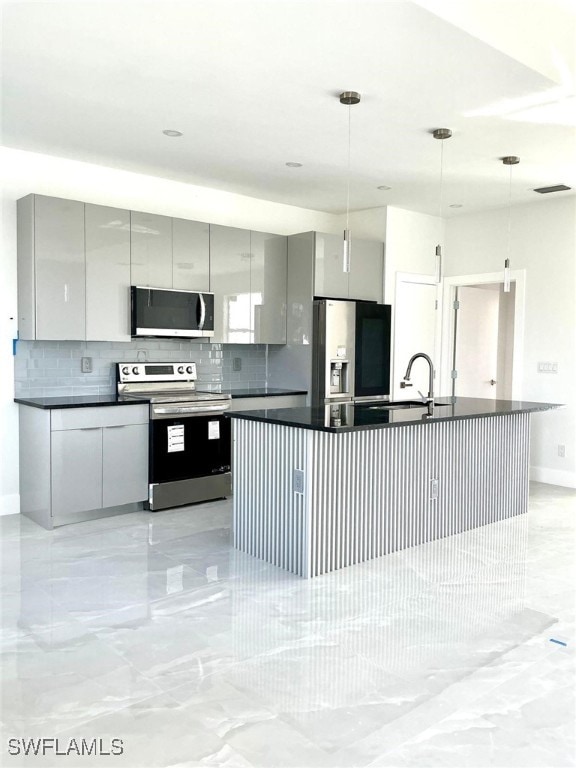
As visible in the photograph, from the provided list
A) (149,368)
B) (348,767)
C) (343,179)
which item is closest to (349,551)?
(348,767)

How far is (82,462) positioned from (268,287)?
241 cm

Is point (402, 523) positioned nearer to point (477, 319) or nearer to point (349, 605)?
point (349, 605)

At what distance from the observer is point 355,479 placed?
380 centimetres

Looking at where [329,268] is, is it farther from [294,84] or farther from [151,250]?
[294,84]

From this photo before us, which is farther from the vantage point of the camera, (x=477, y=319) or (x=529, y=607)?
(x=477, y=319)

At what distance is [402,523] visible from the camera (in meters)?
4.13

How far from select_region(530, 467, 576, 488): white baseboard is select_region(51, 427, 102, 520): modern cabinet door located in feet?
13.6

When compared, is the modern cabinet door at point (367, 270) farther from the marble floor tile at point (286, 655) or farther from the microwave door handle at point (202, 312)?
the marble floor tile at point (286, 655)

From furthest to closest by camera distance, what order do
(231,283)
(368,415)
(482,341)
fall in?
(482,341)
(231,283)
(368,415)

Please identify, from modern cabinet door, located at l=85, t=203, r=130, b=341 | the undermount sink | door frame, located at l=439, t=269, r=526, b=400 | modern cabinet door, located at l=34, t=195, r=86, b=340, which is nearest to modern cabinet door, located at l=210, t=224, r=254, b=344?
modern cabinet door, located at l=85, t=203, r=130, b=341

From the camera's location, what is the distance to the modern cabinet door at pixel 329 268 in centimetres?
594

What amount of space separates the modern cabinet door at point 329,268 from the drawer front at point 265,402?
3.27 ft

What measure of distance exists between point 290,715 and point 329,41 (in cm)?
286
